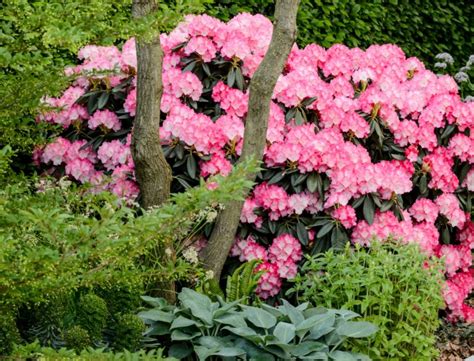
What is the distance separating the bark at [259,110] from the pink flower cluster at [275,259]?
0.17 meters

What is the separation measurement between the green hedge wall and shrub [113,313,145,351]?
3354 millimetres

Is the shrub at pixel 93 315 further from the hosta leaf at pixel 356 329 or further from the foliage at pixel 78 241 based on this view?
the hosta leaf at pixel 356 329

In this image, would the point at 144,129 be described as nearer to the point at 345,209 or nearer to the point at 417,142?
the point at 345,209

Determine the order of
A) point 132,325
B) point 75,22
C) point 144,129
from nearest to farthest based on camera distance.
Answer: point 75,22
point 132,325
point 144,129

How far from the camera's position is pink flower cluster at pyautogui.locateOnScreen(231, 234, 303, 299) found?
14.7ft

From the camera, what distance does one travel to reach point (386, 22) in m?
8.00

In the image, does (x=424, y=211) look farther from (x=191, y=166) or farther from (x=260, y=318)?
(x=260, y=318)

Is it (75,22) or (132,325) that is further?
(132,325)

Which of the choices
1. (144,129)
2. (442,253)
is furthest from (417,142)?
(144,129)

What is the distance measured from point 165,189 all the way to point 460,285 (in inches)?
79.7

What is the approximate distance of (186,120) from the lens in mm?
4582

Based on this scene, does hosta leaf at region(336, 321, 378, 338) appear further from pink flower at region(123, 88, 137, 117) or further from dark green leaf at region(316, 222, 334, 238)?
pink flower at region(123, 88, 137, 117)

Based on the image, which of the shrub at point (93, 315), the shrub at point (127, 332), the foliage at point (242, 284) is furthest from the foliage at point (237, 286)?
the shrub at point (93, 315)

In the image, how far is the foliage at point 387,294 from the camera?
155 inches
